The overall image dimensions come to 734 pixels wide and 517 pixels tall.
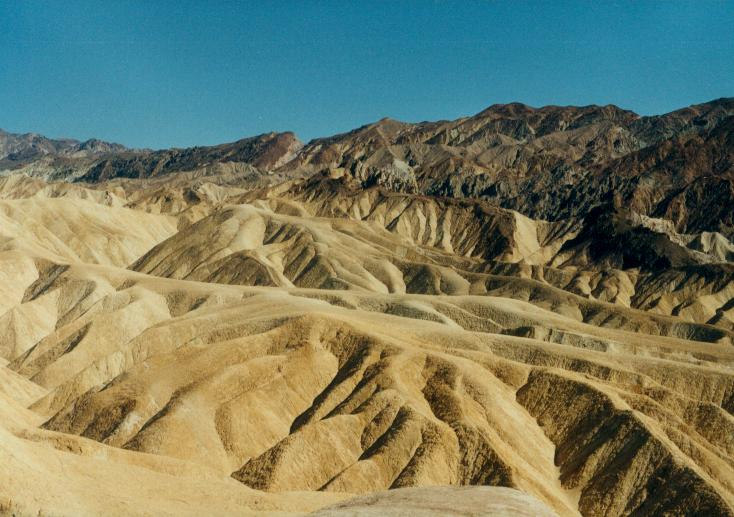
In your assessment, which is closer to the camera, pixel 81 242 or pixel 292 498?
pixel 292 498

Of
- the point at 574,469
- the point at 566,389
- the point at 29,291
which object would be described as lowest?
the point at 574,469

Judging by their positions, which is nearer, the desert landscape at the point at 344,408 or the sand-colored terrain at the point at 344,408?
the desert landscape at the point at 344,408

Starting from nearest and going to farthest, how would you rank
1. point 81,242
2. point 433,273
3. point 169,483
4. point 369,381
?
point 169,483 → point 369,381 → point 433,273 → point 81,242

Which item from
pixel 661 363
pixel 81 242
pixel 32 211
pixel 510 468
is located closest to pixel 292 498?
pixel 510 468

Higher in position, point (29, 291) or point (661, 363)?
point (29, 291)

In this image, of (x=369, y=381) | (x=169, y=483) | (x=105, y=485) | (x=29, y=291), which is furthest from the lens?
(x=29, y=291)

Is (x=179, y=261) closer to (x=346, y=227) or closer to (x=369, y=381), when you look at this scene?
(x=346, y=227)

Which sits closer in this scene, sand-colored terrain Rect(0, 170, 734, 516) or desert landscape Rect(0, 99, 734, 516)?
desert landscape Rect(0, 99, 734, 516)

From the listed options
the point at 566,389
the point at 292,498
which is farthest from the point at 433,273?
the point at 292,498

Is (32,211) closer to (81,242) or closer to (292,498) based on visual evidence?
(81,242)
